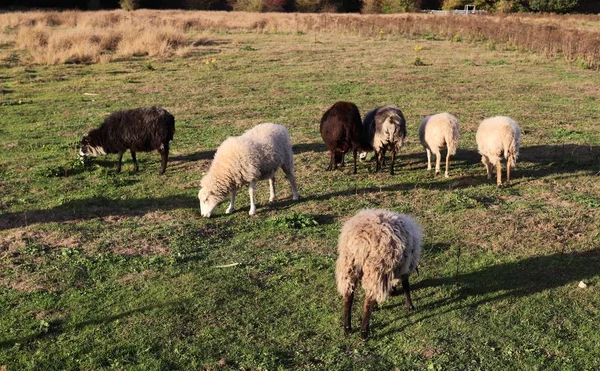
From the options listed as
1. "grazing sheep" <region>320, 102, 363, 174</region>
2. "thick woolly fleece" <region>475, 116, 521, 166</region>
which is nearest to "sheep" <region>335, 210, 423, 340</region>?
"thick woolly fleece" <region>475, 116, 521, 166</region>

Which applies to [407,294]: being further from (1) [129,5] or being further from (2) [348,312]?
(1) [129,5]

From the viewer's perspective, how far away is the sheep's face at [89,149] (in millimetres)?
11195

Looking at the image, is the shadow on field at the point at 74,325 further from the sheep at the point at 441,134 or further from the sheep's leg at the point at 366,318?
the sheep at the point at 441,134

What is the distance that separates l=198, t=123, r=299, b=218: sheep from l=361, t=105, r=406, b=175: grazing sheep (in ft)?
7.87

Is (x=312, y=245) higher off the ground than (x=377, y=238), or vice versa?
(x=377, y=238)

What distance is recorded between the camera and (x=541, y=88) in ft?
62.8

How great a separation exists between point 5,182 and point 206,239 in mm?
4975

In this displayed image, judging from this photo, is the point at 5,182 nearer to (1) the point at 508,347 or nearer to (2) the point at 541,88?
(1) the point at 508,347

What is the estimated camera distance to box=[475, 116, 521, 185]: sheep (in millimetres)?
9352

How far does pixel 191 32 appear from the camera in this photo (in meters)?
35.3

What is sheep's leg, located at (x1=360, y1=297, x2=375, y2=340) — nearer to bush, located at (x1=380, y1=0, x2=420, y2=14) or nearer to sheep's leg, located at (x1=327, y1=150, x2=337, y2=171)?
sheep's leg, located at (x1=327, y1=150, x2=337, y2=171)

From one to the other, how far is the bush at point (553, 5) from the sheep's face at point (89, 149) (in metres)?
53.4

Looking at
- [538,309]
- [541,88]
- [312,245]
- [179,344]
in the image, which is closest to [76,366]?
[179,344]

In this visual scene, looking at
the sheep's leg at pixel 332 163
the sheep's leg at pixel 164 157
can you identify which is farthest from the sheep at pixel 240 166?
the sheep's leg at pixel 164 157
